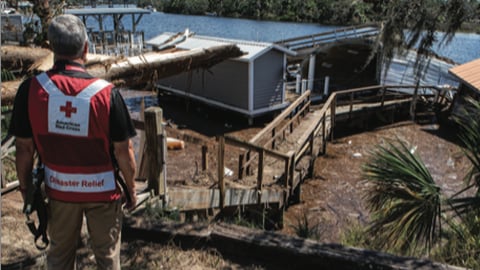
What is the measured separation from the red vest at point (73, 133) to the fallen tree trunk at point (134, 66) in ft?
9.75

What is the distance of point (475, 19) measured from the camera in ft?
17.7

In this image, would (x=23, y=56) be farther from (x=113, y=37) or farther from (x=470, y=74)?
(x=113, y=37)

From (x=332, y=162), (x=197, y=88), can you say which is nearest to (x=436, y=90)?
(x=332, y=162)

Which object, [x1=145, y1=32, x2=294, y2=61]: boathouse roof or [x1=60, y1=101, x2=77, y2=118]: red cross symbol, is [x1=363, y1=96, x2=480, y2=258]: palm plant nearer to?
[x1=60, y1=101, x2=77, y2=118]: red cross symbol

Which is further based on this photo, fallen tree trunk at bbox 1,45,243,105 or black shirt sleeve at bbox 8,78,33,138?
fallen tree trunk at bbox 1,45,243,105

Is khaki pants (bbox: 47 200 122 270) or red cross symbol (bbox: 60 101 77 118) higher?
red cross symbol (bbox: 60 101 77 118)

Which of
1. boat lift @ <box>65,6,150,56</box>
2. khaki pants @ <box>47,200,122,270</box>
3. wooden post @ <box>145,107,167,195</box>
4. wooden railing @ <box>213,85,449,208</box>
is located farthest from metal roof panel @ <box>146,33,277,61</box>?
khaki pants @ <box>47,200,122,270</box>

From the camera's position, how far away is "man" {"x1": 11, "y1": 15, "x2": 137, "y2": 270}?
2.31 meters

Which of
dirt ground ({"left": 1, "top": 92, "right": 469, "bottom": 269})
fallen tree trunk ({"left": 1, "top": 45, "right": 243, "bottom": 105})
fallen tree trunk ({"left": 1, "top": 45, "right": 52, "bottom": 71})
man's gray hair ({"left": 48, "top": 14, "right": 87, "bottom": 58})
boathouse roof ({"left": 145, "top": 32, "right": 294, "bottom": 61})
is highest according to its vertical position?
man's gray hair ({"left": 48, "top": 14, "right": 87, "bottom": 58})

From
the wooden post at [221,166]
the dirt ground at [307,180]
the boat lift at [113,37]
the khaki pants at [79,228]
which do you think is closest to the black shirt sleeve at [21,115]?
the khaki pants at [79,228]

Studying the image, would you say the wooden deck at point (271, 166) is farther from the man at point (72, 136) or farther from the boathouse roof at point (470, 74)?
the boathouse roof at point (470, 74)

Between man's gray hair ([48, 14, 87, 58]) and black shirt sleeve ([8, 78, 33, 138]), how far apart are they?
0.95 ft

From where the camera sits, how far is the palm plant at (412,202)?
161 inches

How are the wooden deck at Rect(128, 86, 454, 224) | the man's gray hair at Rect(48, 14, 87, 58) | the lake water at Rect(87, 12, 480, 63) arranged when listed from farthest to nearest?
the lake water at Rect(87, 12, 480, 63) < the wooden deck at Rect(128, 86, 454, 224) < the man's gray hair at Rect(48, 14, 87, 58)
